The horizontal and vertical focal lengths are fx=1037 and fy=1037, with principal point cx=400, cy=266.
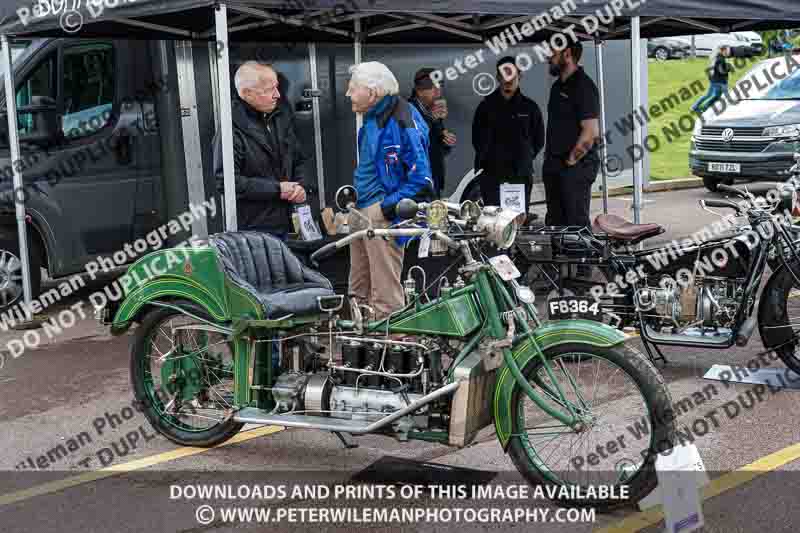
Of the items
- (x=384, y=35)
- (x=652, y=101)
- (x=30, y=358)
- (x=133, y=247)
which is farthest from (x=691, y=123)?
(x=30, y=358)

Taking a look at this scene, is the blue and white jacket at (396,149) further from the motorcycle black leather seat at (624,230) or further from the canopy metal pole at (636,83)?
the canopy metal pole at (636,83)

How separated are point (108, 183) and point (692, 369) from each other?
5081mm

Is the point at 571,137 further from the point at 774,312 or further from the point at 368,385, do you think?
the point at 368,385

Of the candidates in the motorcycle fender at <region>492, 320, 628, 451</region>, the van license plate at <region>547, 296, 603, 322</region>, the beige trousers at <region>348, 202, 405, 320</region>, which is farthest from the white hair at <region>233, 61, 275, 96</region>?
the motorcycle fender at <region>492, 320, 628, 451</region>

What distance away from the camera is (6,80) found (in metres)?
8.12

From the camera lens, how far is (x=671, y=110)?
2292 centimetres

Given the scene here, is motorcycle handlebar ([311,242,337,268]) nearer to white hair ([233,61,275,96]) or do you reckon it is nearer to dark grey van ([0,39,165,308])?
white hair ([233,61,275,96])

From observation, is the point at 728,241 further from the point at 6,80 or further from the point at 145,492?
the point at 6,80

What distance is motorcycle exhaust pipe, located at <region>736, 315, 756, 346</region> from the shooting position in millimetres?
6012

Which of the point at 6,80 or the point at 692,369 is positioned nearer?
the point at 692,369

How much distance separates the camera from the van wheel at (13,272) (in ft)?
28.1

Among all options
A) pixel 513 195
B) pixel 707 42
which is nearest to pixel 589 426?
pixel 513 195

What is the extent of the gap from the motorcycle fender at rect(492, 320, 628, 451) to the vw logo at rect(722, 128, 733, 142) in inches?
416

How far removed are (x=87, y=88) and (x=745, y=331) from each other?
572 centimetres
